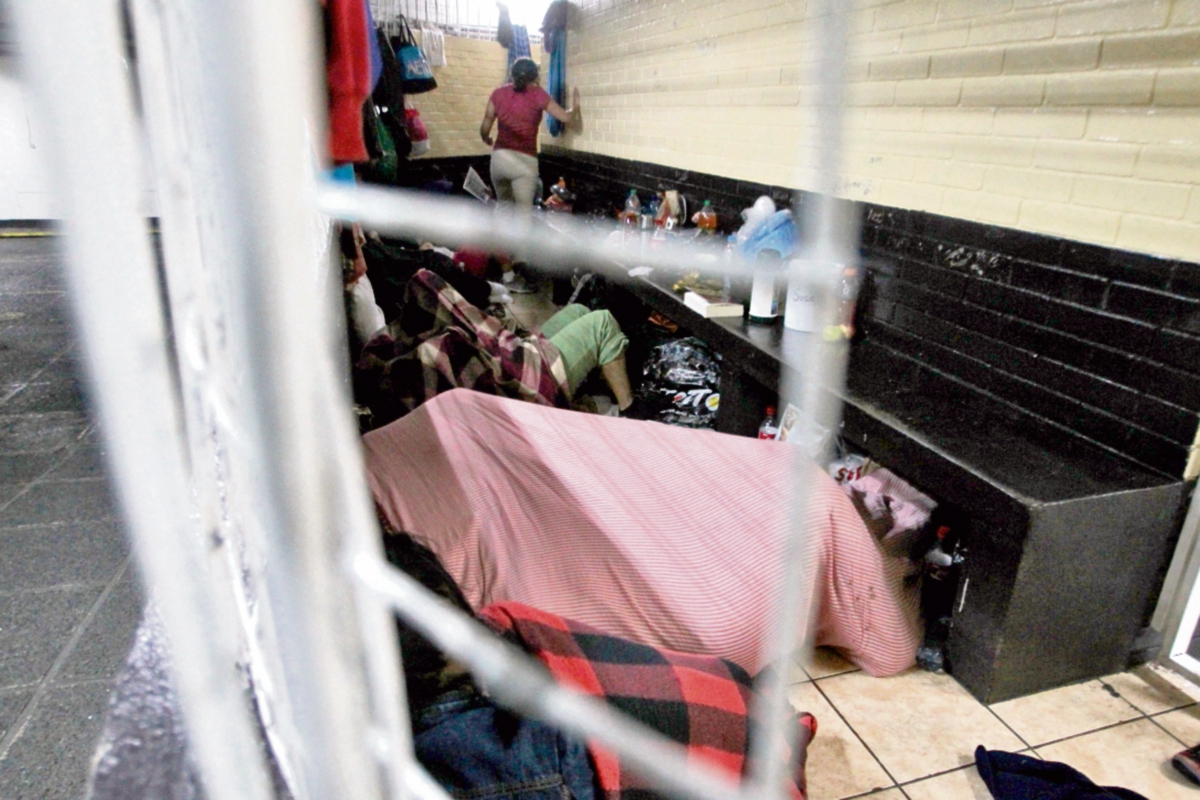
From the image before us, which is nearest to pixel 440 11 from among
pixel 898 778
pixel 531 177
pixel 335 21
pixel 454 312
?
pixel 531 177

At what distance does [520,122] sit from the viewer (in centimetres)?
460

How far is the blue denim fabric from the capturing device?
0.91 metres

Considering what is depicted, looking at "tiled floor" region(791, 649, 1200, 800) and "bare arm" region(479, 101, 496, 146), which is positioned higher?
"bare arm" region(479, 101, 496, 146)

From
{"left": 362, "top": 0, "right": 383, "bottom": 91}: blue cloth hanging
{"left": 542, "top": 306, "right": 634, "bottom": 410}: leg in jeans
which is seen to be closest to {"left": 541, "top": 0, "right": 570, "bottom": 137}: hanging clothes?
{"left": 542, "top": 306, "right": 634, "bottom": 410}: leg in jeans

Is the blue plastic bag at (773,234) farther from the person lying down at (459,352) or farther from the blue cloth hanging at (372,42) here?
the blue cloth hanging at (372,42)

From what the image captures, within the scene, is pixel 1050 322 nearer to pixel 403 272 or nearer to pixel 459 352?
pixel 459 352

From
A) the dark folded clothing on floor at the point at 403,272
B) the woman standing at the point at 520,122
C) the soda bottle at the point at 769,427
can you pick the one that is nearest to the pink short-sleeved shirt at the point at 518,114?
the woman standing at the point at 520,122

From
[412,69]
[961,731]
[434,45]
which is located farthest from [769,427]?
[434,45]

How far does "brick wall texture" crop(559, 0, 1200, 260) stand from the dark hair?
1.69 meters

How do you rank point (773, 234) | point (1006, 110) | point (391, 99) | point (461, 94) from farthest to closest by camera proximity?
point (461, 94)
point (391, 99)
point (773, 234)
point (1006, 110)

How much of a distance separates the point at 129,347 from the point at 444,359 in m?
2.19

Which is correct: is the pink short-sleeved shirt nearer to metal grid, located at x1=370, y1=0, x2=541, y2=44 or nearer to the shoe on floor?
the shoe on floor

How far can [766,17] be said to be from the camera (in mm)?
2781

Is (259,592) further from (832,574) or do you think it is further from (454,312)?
(454,312)
